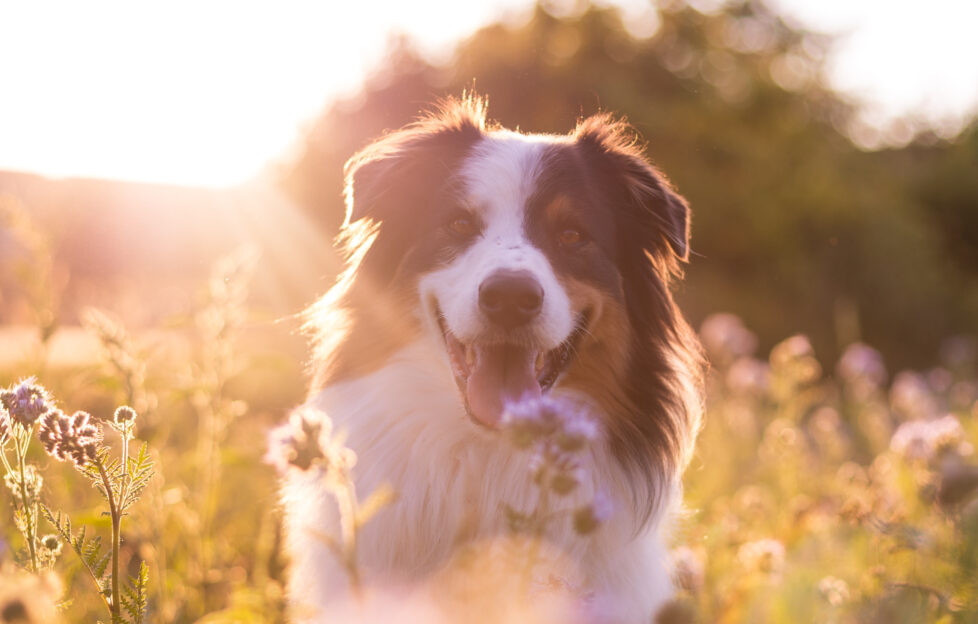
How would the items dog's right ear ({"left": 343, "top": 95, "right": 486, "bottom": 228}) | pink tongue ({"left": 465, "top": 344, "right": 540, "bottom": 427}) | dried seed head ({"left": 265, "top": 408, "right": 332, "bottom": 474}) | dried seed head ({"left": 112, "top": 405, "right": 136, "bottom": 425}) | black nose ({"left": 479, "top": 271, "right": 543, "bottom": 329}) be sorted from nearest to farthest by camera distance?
dried seed head ({"left": 265, "top": 408, "right": 332, "bottom": 474}), dried seed head ({"left": 112, "top": 405, "right": 136, "bottom": 425}), black nose ({"left": 479, "top": 271, "right": 543, "bottom": 329}), pink tongue ({"left": 465, "top": 344, "right": 540, "bottom": 427}), dog's right ear ({"left": 343, "top": 95, "right": 486, "bottom": 228})

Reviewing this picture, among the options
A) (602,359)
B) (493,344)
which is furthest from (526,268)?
(602,359)

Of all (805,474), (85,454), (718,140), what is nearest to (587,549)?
(85,454)

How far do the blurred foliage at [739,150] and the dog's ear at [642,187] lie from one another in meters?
7.12

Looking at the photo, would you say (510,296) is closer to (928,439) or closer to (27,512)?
(928,439)

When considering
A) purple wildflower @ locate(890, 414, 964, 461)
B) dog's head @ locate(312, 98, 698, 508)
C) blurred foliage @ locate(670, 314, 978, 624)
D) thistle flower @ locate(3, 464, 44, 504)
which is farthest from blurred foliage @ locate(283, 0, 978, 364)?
thistle flower @ locate(3, 464, 44, 504)

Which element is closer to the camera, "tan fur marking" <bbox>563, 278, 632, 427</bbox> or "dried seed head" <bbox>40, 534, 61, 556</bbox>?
"dried seed head" <bbox>40, 534, 61, 556</bbox>

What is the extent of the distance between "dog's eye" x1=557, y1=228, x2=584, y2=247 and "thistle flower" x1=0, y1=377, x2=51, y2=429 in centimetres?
215

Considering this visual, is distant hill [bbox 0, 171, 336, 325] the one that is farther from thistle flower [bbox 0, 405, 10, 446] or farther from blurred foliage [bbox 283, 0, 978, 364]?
thistle flower [bbox 0, 405, 10, 446]

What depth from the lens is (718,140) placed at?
12.5m

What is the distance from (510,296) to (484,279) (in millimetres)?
114

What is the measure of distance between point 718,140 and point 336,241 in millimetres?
9983

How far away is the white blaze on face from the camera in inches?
114

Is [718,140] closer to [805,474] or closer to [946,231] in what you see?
[946,231]

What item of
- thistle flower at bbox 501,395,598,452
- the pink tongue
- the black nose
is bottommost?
the pink tongue
